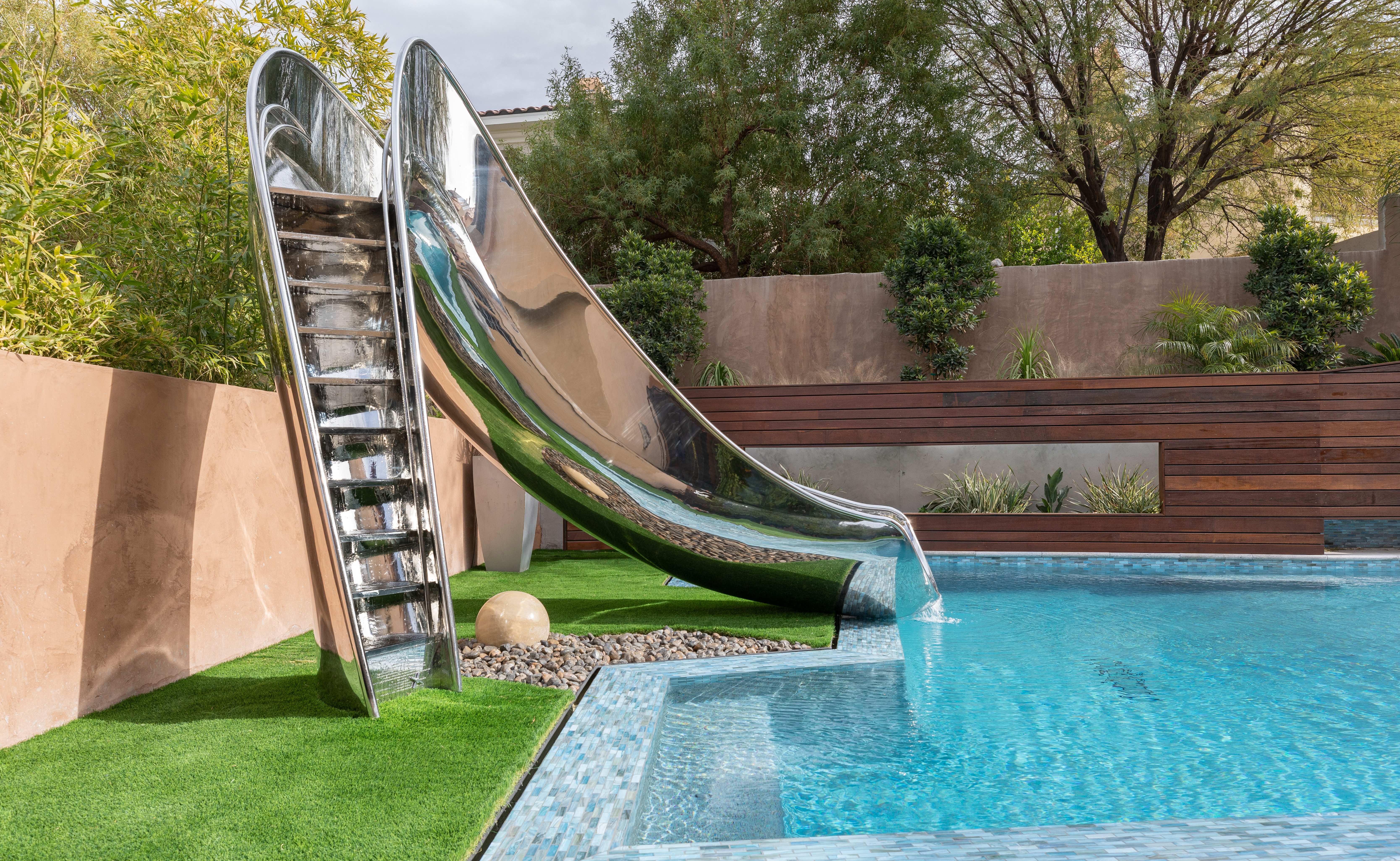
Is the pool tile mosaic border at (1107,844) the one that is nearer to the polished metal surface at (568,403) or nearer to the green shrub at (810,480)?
the polished metal surface at (568,403)

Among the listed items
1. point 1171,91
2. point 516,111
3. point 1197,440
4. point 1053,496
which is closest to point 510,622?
point 1053,496

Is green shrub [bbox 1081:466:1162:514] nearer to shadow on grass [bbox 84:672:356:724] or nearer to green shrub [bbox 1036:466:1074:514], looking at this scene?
green shrub [bbox 1036:466:1074:514]

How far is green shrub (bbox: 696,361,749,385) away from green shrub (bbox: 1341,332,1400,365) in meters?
6.11

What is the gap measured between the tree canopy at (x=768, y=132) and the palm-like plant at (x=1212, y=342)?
3.79 metres

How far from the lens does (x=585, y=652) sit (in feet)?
13.8

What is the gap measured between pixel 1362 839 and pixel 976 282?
825cm

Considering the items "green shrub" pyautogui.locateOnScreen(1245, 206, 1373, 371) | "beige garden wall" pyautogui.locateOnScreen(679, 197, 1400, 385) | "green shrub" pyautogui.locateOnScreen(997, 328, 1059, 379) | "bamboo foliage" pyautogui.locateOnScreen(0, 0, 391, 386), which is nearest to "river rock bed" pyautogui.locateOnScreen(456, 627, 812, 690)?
"bamboo foliage" pyautogui.locateOnScreen(0, 0, 391, 386)

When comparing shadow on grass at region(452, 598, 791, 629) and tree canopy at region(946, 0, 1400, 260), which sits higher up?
tree canopy at region(946, 0, 1400, 260)

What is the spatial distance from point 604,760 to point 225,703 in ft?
5.08

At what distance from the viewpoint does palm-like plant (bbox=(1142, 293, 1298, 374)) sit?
880 cm

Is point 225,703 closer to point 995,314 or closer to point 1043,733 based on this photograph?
point 1043,733

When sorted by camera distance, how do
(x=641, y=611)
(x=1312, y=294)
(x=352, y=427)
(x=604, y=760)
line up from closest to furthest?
(x=604, y=760) → (x=352, y=427) → (x=641, y=611) → (x=1312, y=294)

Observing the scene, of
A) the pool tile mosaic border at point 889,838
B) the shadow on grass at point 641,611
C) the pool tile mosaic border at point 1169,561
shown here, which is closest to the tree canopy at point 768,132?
the pool tile mosaic border at point 1169,561

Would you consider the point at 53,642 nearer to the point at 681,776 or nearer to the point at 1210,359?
the point at 681,776
